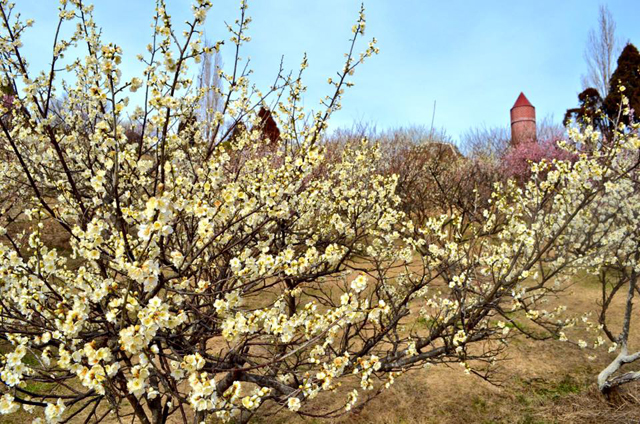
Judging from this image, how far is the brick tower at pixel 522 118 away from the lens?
→ 90.1 ft

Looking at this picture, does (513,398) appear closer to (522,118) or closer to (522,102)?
(522,118)

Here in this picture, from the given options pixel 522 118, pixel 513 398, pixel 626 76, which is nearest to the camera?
pixel 513 398

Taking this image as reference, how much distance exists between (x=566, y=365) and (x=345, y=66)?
→ 5.60 metres

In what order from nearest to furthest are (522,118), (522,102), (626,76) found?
(626,76)
(522,118)
(522,102)

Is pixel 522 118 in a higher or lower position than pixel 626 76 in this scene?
higher

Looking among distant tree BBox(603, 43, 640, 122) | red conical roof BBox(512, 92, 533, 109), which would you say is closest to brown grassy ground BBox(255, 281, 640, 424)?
distant tree BBox(603, 43, 640, 122)

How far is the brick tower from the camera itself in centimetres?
2745

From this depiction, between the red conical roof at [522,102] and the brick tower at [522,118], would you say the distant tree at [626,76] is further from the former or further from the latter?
the red conical roof at [522,102]

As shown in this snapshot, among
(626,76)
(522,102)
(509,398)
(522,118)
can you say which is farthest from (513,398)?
(522,102)

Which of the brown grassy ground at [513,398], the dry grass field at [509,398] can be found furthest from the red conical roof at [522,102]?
the brown grassy ground at [513,398]

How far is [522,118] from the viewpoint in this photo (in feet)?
91.5

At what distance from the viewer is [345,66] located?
347cm

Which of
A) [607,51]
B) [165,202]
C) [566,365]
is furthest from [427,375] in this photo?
[607,51]

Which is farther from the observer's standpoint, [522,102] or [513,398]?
[522,102]
